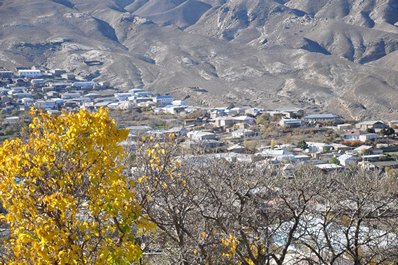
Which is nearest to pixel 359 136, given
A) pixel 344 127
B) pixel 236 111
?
pixel 344 127

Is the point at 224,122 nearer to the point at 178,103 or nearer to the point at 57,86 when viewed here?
the point at 178,103

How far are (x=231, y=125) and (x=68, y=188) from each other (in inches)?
1593

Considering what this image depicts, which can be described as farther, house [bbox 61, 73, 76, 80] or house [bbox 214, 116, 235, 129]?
house [bbox 61, 73, 76, 80]

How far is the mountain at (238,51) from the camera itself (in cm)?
6556

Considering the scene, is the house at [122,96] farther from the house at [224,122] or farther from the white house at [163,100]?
the house at [224,122]

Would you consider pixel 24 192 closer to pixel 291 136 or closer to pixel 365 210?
pixel 365 210

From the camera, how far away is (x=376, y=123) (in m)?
43.6

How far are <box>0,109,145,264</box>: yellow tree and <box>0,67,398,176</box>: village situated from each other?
66.4 ft

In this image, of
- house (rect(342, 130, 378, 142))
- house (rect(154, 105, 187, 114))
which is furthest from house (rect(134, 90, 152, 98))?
house (rect(342, 130, 378, 142))

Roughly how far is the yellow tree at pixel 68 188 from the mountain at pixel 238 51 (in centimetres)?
5355

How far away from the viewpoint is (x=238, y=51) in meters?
95.8

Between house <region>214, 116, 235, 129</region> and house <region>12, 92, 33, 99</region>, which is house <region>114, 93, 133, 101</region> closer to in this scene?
house <region>12, 92, 33, 99</region>

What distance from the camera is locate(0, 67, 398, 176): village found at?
1218 inches

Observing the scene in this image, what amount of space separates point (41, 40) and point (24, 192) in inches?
3420
